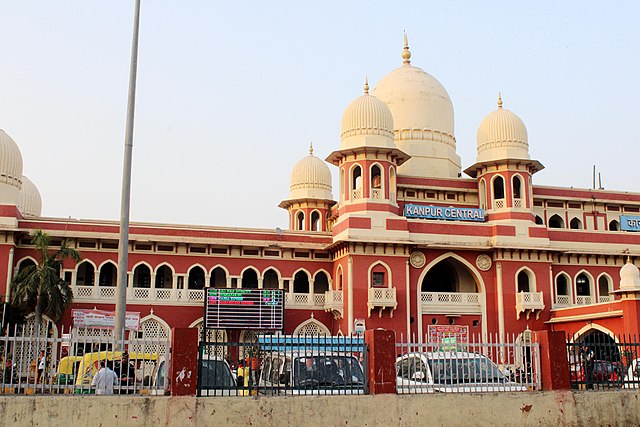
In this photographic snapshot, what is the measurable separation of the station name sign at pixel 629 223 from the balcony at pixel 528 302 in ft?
24.4

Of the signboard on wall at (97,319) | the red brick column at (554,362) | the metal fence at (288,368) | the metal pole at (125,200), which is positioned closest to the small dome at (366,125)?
the signboard on wall at (97,319)

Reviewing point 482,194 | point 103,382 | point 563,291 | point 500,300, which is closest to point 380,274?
point 500,300

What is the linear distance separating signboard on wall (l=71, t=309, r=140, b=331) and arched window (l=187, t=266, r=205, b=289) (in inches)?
134

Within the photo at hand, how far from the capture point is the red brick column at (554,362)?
1374cm

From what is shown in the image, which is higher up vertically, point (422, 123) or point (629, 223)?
point (422, 123)

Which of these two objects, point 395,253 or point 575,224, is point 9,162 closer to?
point 395,253

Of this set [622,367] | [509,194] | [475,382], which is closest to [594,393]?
[622,367]

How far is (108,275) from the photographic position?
107 ft

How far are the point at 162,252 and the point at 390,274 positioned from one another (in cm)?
1001

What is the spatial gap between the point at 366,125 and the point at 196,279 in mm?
10446

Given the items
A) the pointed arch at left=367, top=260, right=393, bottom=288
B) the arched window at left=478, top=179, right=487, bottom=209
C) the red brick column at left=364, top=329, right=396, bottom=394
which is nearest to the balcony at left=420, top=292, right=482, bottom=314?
the pointed arch at left=367, top=260, right=393, bottom=288

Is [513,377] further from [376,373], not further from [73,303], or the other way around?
[73,303]

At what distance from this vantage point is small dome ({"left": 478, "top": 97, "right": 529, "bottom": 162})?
1377 inches

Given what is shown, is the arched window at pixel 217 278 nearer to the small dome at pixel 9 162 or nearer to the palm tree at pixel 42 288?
the palm tree at pixel 42 288
